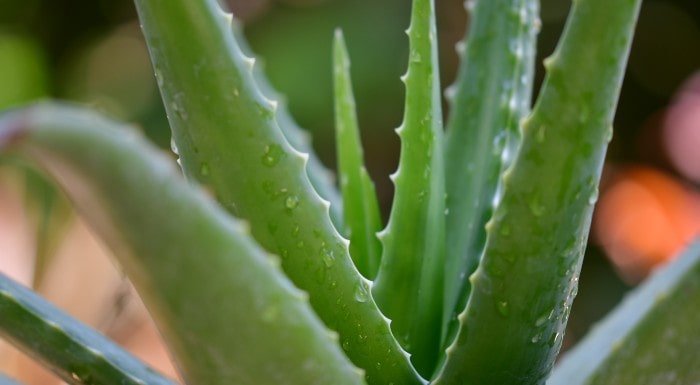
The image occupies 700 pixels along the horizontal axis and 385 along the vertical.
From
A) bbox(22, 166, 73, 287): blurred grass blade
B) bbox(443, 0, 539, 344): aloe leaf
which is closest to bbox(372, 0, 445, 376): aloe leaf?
bbox(443, 0, 539, 344): aloe leaf

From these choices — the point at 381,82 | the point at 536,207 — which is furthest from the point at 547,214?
the point at 381,82

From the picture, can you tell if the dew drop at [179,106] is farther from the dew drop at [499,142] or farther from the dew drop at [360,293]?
the dew drop at [499,142]

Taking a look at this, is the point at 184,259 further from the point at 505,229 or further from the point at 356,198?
the point at 356,198

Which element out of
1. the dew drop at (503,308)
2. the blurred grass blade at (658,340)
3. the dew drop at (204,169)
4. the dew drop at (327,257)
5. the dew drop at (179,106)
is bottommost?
the dew drop at (503,308)

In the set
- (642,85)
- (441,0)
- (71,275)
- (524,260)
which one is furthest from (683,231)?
(524,260)

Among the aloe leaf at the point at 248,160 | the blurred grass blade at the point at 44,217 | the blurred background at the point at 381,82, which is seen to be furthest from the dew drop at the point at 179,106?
the blurred background at the point at 381,82

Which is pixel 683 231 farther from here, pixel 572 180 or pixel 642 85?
pixel 572 180

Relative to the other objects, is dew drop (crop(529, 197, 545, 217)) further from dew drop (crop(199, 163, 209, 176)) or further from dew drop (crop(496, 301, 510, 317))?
dew drop (crop(199, 163, 209, 176))
